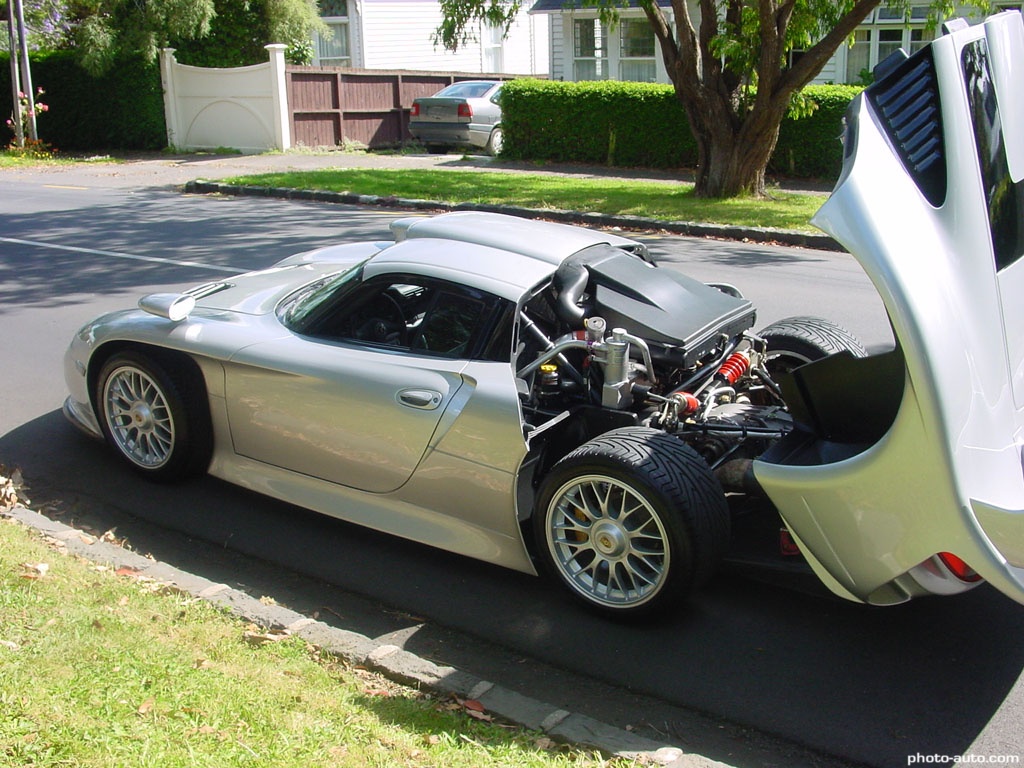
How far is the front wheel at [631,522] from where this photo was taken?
4004 millimetres

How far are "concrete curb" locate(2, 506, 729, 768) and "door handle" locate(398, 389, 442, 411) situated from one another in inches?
39.0

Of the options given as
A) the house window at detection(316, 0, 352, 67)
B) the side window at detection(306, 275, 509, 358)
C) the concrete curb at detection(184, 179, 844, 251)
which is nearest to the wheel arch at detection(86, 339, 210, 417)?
the side window at detection(306, 275, 509, 358)

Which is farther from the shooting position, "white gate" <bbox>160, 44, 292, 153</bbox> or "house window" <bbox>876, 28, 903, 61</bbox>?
"house window" <bbox>876, 28, 903, 61</bbox>

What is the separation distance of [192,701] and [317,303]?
2.25m

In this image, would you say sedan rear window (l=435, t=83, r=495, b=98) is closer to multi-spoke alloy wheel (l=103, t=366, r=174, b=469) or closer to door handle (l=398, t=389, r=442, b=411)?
multi-spoke alloy wheel (l=103, t=366, r=174, b=469)

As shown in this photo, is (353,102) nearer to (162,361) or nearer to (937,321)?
(162,361)

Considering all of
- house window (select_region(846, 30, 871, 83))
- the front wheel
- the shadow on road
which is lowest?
the shadow on road

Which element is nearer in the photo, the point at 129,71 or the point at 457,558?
the point at 457,558

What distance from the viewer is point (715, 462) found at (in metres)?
4.53

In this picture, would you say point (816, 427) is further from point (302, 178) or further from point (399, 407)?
point (302, 178)

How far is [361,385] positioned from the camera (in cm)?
470

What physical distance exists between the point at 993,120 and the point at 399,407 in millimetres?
2549

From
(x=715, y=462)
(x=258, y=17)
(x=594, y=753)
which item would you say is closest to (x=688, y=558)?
(x=715, y=462)

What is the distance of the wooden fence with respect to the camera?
2600cm
